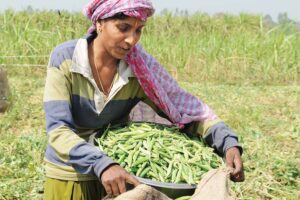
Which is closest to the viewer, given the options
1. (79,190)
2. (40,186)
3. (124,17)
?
(124,17)

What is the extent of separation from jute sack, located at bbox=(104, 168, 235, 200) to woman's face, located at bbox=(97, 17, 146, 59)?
619 mm

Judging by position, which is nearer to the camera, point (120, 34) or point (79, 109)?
point (120, 34)

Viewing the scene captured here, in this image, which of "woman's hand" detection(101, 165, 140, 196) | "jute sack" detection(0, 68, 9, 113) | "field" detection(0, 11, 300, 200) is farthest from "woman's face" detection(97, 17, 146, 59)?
"jute sack" detection(0, 68, 9, 113)

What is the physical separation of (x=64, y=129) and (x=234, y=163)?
0.71m

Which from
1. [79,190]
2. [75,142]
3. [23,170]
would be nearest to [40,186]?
[23,170]

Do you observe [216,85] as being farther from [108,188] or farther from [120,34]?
[108,188]

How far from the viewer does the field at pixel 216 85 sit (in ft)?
14.0

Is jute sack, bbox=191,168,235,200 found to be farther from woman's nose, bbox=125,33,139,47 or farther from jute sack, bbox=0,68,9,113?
jute sack, bbox=0,68,9,113

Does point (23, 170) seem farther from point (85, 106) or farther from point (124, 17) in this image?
point (124, 17)

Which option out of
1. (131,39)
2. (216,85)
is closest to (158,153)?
(131,39)

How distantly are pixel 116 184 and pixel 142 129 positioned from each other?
0.39 meters

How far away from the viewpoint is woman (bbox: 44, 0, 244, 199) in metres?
2.06

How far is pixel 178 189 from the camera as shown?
74.1 inches

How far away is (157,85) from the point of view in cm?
225
